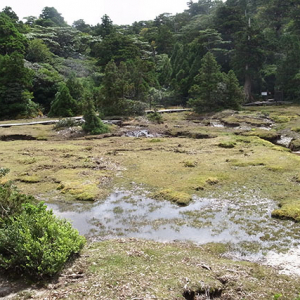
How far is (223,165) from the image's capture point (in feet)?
71.4

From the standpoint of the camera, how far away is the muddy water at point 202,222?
37.7ft

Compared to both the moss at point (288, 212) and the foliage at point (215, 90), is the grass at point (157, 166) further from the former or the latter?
the foliage at point (215, 90)

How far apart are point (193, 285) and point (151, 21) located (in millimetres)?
120127

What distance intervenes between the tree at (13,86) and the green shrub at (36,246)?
41.8m

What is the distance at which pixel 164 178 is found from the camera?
19.4m

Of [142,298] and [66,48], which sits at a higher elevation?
[66,48]

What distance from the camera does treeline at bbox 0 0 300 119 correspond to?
46.7 metres

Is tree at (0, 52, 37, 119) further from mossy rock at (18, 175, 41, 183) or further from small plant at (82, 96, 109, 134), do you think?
mossy rock at (18, 175, 41, 183)

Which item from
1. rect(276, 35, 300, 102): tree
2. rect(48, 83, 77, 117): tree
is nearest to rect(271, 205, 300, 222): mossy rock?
rect(48, 83, 77, 117): tree

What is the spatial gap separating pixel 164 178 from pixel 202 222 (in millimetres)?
6117

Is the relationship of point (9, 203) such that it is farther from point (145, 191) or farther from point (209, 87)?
point (209, 87)

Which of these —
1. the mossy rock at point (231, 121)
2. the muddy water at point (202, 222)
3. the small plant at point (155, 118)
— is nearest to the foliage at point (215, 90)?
the mossy rock at point (231, 121)

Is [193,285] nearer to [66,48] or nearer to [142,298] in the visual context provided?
[142,298]

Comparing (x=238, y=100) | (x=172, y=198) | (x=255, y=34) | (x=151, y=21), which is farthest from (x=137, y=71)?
(x=151, y=21)
